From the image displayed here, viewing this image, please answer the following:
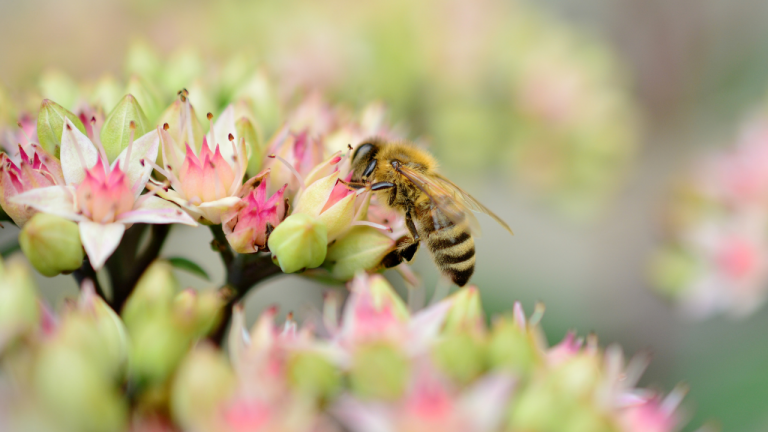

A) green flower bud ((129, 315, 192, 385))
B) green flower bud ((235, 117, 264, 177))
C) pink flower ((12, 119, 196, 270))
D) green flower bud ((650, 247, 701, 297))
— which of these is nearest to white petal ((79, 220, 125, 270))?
pink flower ((12, 119, 196, 270))

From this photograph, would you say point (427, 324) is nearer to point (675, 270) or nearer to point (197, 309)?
point (197, 309)

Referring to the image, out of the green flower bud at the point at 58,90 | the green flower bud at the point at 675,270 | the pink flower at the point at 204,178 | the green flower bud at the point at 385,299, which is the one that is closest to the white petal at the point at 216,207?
the pink flower at the point at 204,178

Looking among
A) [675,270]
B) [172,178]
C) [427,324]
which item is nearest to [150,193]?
[172,178]

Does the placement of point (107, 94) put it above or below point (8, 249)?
above

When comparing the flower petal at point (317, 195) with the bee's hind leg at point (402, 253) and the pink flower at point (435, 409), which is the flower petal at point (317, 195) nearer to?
the bee's hind leg at point (402, 253)

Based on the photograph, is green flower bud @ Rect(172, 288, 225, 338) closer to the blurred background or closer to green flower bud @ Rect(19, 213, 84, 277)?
green flower bud @ Rect(19, 213, 84, 277)
